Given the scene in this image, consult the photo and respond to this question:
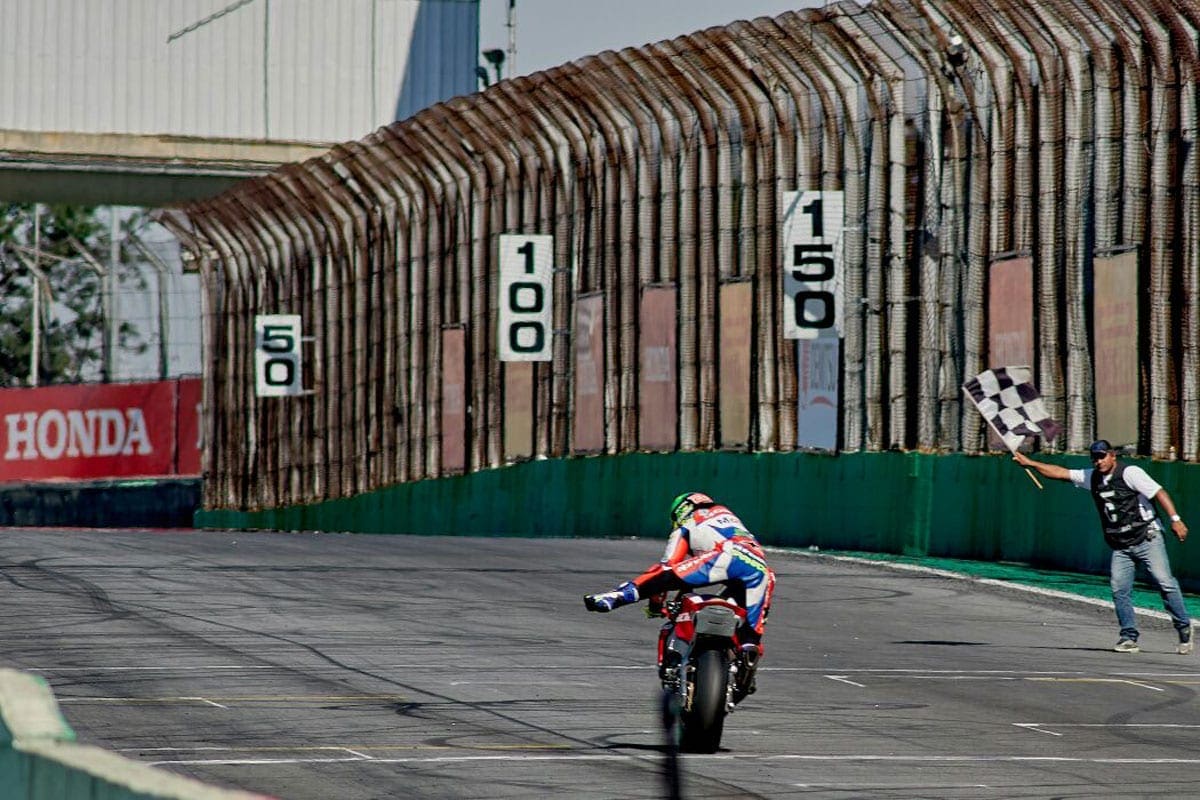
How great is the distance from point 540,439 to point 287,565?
1035 centimetres

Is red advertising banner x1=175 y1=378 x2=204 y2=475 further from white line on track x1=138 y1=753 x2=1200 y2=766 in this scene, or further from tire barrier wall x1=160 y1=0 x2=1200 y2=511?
white line on track x1=138 y1=753 x2=1200 y2=766

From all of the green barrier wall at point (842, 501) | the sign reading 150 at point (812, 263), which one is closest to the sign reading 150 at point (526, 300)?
the green barrier wall at point (842, 501)

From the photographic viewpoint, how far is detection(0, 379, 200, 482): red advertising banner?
156 ft

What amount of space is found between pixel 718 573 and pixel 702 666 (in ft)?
2.23

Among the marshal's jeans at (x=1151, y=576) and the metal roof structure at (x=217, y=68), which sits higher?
the metal roof structure at (x=217, y=68)

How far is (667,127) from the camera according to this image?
96.8ft

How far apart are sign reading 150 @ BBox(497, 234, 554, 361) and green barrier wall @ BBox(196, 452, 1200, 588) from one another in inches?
64.5

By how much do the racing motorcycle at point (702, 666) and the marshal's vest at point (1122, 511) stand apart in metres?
6.56

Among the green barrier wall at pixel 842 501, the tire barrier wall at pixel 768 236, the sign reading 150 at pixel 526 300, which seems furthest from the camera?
the sign reading 150 at pixel 526 300

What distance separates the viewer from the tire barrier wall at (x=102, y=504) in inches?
1758

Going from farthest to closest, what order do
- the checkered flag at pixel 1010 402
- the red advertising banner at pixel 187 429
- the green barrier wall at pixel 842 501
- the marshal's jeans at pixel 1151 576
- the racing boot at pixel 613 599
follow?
the red advertising banner at pixel 187 429 < the green barrier wall at pixel 842 501 < the checkered flag at pixel 1010 402 < the marshal's jeans at pixel 1151 576 < the racing boot at pixel 613 599

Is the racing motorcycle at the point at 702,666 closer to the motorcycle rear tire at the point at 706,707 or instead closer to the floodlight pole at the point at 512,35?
the motorcycle rear tire at the point at 706,707

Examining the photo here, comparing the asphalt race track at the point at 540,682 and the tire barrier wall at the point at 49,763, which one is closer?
the tire barrier wall at the point at 49,763

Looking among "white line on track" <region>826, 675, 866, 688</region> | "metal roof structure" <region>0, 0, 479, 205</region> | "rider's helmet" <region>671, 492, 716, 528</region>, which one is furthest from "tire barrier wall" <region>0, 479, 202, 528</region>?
"rider's helmet" <region>671, 492, 716, 528</region>
